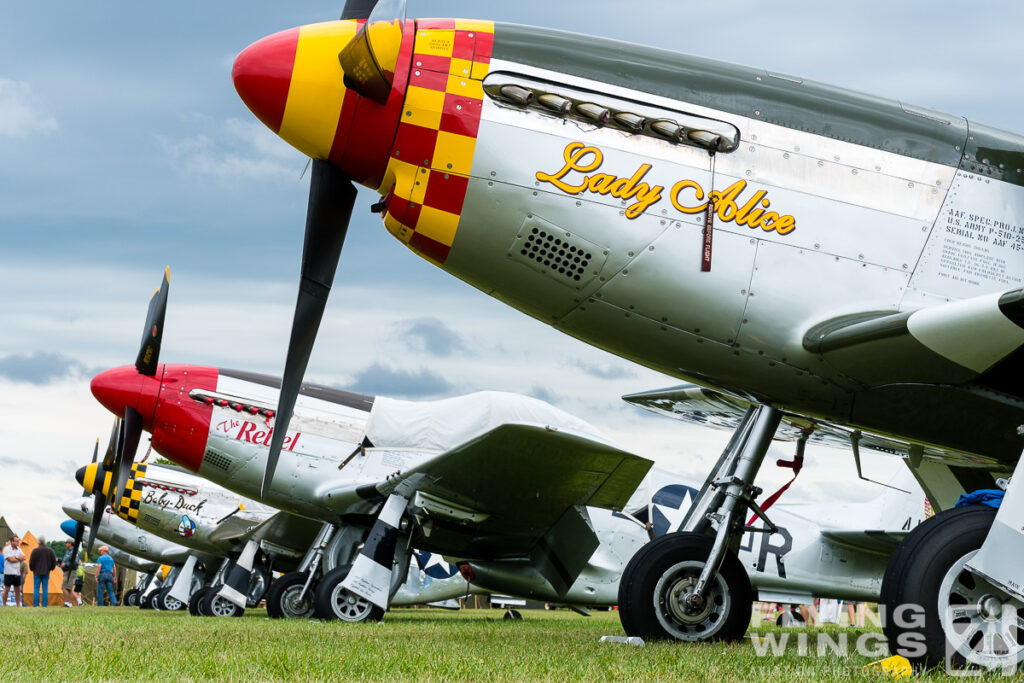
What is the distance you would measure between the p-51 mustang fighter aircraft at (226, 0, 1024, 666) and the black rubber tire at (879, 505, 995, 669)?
100 cm

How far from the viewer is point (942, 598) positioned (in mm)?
3889

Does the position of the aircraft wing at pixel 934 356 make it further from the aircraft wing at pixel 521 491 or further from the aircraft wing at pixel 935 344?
the aircraft wing at pixel 521 491

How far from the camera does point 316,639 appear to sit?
653cm

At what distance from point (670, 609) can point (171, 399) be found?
9557 mm

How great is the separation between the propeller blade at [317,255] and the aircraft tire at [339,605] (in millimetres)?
4716

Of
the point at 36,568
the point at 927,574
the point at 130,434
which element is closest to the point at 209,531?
the point at 130,434

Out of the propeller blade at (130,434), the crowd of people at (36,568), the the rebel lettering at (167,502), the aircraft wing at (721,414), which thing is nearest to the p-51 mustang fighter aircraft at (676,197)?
the aircraft wing at (721,414)

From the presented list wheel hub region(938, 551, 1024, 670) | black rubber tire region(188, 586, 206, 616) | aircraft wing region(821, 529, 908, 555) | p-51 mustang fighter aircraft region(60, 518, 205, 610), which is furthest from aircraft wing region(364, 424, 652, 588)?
p-51 mustang fighter aircraft region(60, 518, 205, 610)

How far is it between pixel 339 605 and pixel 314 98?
22.9 feet

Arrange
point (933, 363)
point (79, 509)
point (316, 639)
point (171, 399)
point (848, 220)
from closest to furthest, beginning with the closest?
point (933, 363) < point (848, 220) < point (316, 639) < point (171, 399) < point (79, 509)

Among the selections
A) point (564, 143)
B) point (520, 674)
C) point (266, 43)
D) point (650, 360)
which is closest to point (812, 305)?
point (650, 360)

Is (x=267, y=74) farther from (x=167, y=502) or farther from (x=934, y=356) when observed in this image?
(x=167, y=502)

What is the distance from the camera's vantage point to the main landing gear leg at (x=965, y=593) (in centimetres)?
382

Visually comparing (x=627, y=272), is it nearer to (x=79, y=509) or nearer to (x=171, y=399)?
(x=171, y=399)
